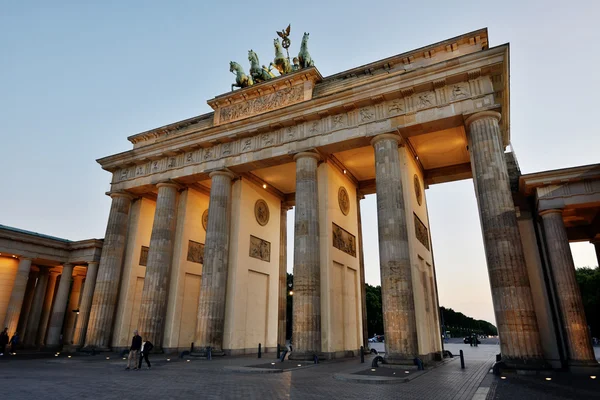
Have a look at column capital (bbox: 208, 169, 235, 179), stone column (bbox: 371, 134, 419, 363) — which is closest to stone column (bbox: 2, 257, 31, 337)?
column capital (bbox: 208, 169, 235, 179)

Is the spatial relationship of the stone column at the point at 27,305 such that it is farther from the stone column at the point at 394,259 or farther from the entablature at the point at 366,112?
the stone column at the point at 394,259

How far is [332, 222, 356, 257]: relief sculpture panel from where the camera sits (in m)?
21.8

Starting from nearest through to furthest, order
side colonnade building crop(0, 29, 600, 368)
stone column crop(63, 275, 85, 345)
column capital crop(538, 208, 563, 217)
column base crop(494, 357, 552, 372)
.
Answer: column base crop(494, 357, 552, 372)
column capital crop(538, 208, 563, 217)
side colonnade building crop(0, 29, 600, 368)
stone column crop(63, 275, 85, 345)

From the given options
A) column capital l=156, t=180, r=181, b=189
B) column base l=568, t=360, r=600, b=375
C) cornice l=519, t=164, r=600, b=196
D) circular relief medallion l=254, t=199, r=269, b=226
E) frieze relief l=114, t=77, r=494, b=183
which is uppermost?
Answer: frieze relief l=114, t=77, r=494, b=183

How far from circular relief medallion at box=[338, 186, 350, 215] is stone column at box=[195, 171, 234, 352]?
7000 mm

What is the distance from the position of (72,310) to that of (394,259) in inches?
1132

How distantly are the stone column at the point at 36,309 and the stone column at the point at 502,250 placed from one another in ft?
110

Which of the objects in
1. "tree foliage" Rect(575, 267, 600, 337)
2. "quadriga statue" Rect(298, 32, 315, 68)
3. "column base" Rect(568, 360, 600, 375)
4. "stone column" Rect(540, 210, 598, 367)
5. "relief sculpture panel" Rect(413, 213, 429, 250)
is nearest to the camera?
"column base" Rect(568, 360, 600, 375)

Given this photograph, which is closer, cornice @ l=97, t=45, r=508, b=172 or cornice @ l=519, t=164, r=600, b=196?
cornice @ l=519, t=164, r=600, b=196

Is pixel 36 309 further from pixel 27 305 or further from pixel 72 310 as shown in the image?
pixel 72 310

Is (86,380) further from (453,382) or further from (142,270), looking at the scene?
(142,270)

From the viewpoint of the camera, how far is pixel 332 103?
2058cm

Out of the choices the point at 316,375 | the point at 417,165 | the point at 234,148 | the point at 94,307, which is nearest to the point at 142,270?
the point at 94,307

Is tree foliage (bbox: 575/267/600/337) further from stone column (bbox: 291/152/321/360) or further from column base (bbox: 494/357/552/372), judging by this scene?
stone column (bbox: 291/152/321/360)
